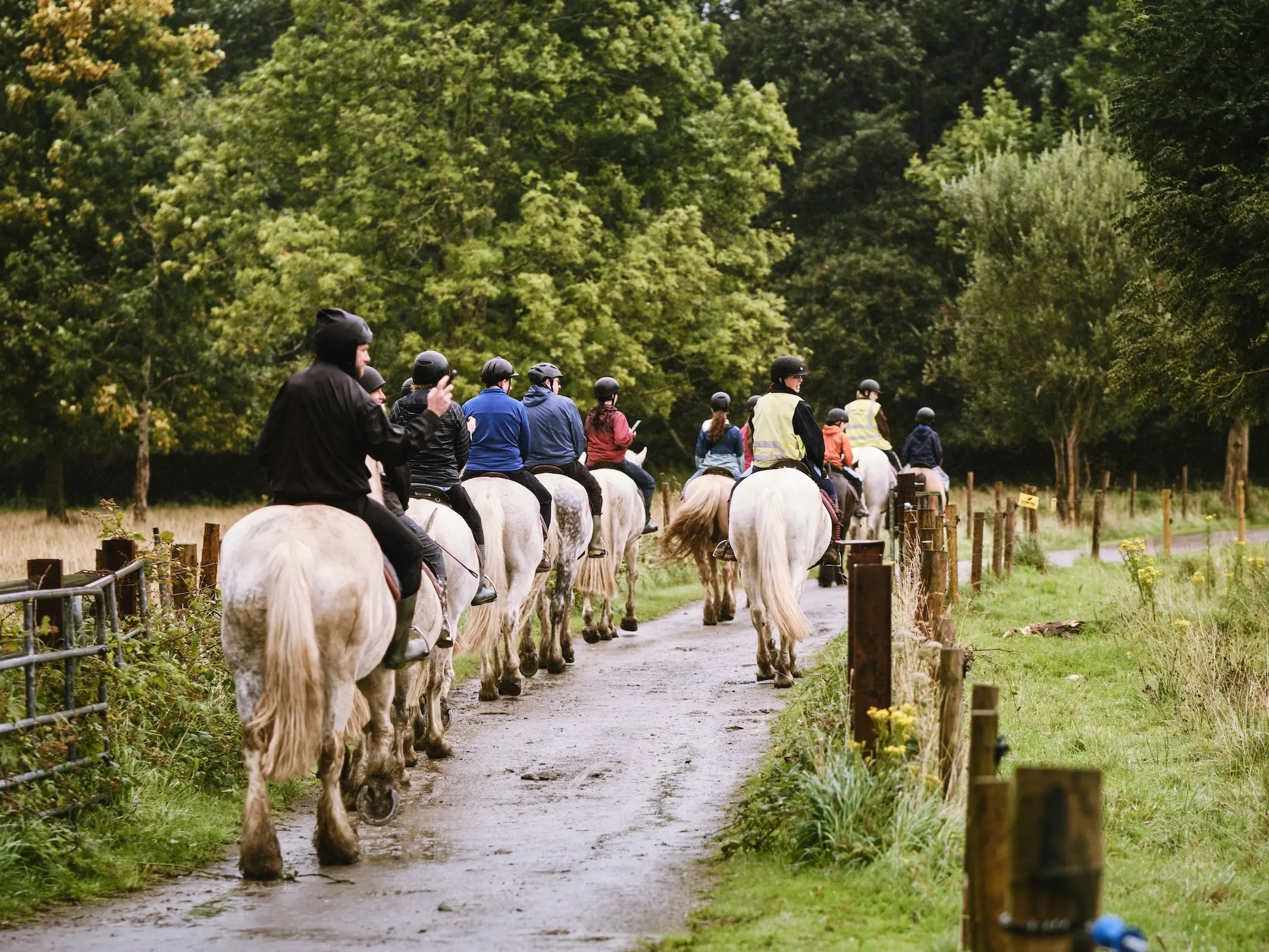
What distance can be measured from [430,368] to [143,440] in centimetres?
2629

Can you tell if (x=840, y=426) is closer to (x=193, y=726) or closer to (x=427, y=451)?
(x=427, y=451)

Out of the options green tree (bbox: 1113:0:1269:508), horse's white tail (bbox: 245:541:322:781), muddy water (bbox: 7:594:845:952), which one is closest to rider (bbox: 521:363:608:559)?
muddy water (bbox: 7:594:845:952)

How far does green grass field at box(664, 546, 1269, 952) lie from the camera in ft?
21.0

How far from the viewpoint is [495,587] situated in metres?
12.5

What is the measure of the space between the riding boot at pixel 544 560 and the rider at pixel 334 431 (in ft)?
17.2

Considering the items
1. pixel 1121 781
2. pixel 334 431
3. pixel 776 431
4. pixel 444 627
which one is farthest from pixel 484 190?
pixel 334 431

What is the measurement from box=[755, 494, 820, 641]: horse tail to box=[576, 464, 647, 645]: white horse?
344 cm

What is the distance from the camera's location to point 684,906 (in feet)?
22.1

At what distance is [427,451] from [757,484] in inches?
135

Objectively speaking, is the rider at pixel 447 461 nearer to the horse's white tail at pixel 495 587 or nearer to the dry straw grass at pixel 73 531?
the horse's white tail at pixel 495 587

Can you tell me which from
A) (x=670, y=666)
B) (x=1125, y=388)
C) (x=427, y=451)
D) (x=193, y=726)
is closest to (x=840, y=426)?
(x=1125, y=388)

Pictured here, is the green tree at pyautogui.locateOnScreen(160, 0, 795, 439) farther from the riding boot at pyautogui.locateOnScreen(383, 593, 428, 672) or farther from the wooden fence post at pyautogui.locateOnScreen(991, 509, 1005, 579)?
the riding boot at pyautogui.locateOnScreen(383, 593, 428, 672)

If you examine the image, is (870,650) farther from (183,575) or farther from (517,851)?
(183,575)

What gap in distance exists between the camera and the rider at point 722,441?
1784 cm
